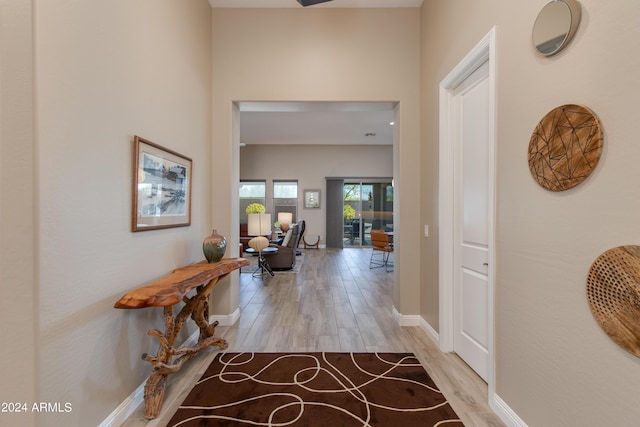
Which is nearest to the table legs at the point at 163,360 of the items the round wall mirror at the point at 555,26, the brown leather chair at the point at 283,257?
the round wall mirror at the point at 555,26

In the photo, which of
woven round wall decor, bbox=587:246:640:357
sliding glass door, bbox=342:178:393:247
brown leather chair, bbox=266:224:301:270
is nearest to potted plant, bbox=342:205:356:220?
sliding glass door, bbox=342:178:393:247

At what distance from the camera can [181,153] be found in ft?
7.94

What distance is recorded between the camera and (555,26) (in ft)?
4.30

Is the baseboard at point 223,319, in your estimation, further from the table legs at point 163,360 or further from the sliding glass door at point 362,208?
the sliding glass door at point 362,208

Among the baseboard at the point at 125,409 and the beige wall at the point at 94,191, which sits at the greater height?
the beige wall at the point at 94,191

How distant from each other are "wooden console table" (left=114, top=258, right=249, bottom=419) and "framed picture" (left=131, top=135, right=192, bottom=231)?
1.42ft

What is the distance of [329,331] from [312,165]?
23.7 feet

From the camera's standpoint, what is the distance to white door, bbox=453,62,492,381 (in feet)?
6.87

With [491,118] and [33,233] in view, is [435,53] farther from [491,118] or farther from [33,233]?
[33,233]

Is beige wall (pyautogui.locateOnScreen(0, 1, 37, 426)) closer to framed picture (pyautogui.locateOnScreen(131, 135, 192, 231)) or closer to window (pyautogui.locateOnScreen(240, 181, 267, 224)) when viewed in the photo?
framed picture (pyautogui.locateOnScreen(131, 135, 192, 231))

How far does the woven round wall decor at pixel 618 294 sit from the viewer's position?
0.98 meters

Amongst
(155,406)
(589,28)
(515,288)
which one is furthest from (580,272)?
(155,406)

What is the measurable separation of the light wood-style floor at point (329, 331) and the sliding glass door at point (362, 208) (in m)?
4.36

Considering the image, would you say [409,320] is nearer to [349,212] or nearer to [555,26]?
[555,26]
